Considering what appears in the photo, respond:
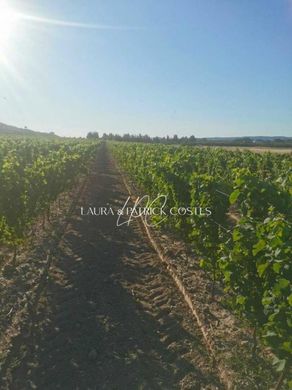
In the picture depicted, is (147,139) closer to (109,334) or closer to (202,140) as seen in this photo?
(202,140)

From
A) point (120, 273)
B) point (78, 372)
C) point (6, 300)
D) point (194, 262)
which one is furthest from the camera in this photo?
point (194, 262)

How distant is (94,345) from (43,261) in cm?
398

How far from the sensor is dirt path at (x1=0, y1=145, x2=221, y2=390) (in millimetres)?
5656

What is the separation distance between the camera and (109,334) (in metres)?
6.75

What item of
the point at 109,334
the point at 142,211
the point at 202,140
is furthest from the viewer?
the point at 202,140

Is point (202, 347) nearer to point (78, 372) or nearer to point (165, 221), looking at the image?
point (78, 372)

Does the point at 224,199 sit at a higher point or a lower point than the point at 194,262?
higher

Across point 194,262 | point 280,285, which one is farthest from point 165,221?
point 280,285

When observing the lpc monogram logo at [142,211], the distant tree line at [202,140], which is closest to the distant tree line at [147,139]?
the distant tree line at [202,140]

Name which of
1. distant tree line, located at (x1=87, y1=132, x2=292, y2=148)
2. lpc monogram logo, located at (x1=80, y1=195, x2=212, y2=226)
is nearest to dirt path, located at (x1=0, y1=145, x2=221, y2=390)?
lpc monogram logo, located at (x1=80, y1=195, x2=212, y2=226)

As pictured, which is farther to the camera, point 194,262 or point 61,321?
point 194,262

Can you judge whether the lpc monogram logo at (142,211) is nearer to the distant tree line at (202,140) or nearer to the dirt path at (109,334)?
the dirt path at (109,334)

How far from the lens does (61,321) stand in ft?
23.4

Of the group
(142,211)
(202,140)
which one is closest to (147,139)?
(202,140)
